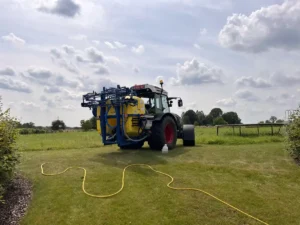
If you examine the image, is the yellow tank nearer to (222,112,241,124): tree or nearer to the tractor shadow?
the tractor shadow

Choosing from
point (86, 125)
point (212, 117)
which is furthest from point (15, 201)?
point (212, 117)

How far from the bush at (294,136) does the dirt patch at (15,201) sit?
7.57m

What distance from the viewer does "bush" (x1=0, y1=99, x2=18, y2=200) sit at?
6113 mm

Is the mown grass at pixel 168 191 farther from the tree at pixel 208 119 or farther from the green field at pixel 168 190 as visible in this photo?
the tree at pixel 208 119

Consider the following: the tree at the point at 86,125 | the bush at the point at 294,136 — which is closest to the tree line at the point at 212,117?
the tree at the point at 86,125

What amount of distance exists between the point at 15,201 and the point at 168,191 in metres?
3.23

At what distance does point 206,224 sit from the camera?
16.9 feet

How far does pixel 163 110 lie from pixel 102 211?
24.5ft

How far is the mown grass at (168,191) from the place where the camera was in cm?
542

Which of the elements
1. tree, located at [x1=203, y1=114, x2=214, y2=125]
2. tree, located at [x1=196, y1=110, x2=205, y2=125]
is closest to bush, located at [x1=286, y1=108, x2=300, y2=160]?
tree, located at [x1=196, y1=110, x2=205, y2=125]

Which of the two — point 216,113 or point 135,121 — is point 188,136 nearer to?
point 135,121

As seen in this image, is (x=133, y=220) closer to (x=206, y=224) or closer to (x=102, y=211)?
(x=102, y=211)

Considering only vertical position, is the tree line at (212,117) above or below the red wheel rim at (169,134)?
above

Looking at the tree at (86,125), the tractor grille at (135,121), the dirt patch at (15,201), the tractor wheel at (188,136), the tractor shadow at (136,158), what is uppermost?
the tree at (86,125)
